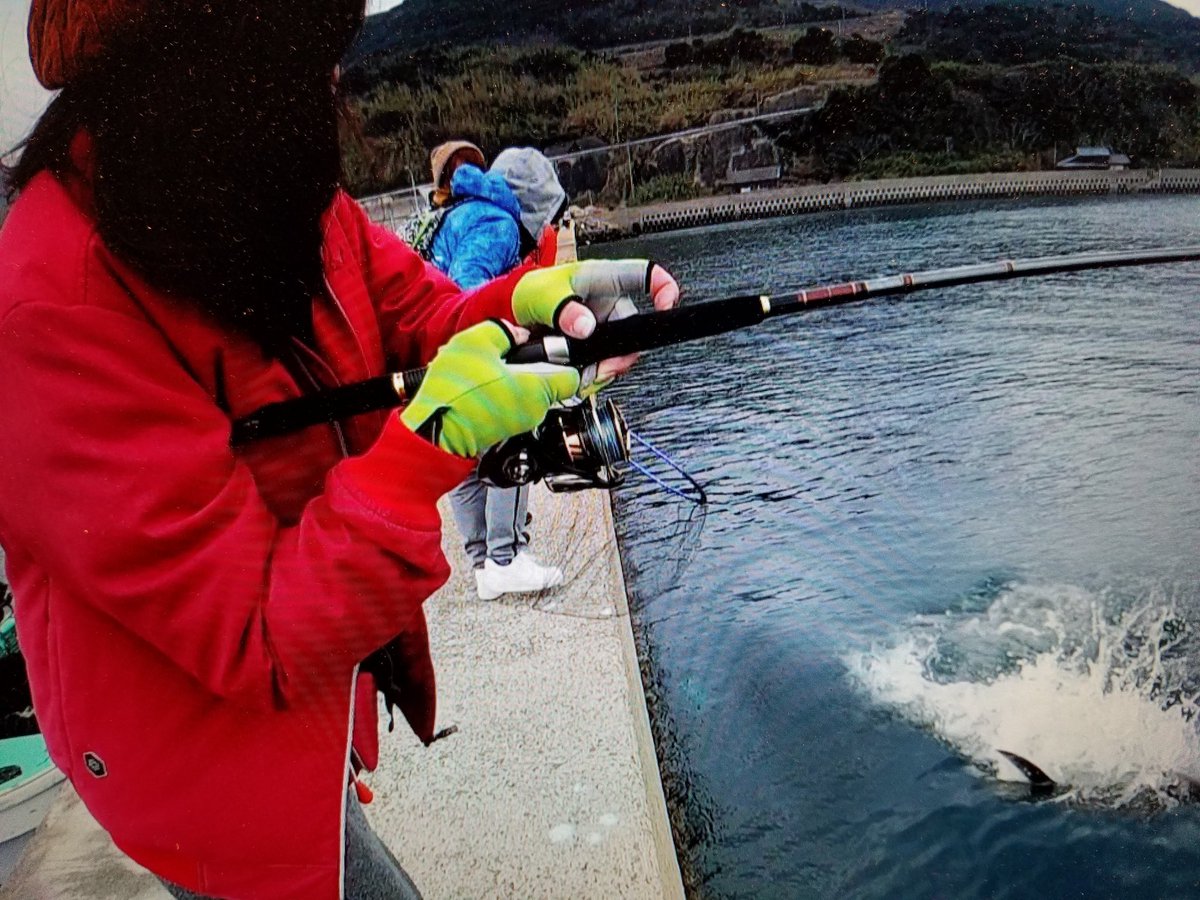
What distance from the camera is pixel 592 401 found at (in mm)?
981

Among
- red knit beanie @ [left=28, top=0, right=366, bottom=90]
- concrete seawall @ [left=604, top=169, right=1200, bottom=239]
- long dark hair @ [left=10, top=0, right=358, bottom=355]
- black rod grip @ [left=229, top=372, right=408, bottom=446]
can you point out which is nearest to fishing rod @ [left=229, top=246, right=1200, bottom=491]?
black rod grip @ [left=229, top=372, right=408, bottom=446]

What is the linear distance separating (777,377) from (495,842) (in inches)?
49.7

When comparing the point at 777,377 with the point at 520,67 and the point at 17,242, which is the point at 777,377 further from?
the point at 17,242

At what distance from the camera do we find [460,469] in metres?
0.68

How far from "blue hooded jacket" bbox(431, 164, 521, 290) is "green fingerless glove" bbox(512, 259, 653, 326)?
728 millimetres

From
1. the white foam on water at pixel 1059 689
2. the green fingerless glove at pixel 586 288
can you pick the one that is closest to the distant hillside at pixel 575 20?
the green fingerless glove at pixel 586 288

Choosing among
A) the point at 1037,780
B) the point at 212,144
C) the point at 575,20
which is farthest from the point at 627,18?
the point at 1037,780

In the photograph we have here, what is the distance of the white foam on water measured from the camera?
196cm

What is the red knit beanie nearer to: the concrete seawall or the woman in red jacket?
the woman in red jacket

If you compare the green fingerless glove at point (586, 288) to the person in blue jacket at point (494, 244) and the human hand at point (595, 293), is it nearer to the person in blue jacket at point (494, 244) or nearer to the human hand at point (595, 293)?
the human hand at point (595, 293)

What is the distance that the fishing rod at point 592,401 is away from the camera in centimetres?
81

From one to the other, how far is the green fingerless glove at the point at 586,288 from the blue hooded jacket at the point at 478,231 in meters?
0.73

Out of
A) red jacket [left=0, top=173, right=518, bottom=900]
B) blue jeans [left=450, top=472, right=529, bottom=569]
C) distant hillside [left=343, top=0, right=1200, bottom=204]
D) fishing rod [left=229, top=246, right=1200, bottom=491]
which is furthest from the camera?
blue jeans [left=450, top=472, right=529, bottom=569]

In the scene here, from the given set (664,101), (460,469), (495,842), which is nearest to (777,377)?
(664,101)
